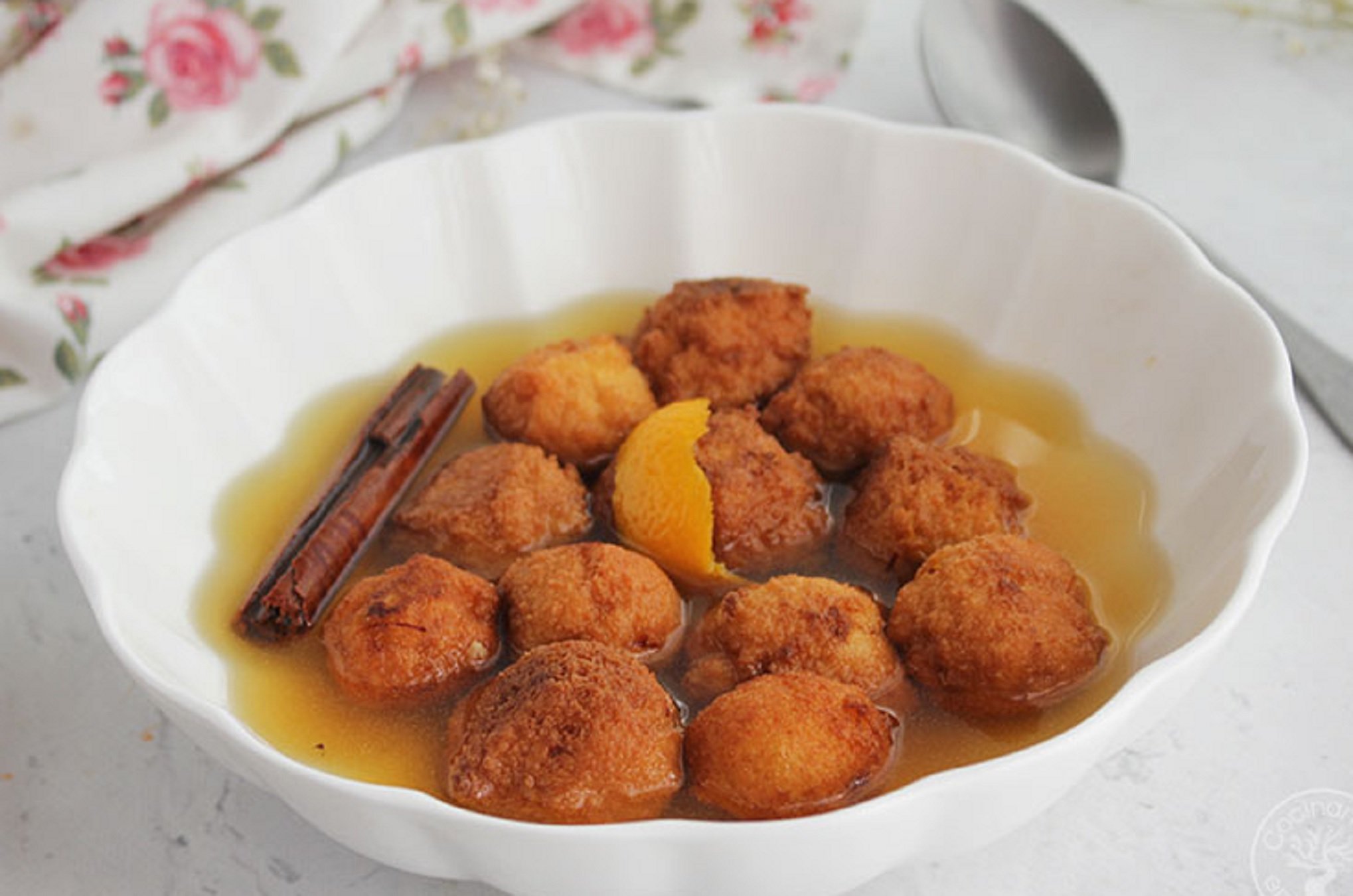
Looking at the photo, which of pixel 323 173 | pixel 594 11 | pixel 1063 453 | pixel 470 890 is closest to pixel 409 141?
pixel 323 173

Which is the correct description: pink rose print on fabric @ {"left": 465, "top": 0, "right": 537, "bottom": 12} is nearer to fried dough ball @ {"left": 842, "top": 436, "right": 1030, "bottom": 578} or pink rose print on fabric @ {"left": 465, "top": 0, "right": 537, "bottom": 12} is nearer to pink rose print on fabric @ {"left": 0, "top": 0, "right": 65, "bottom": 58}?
pink rose print on fabric @ {"left": 0, "top": 0, "right": 65, "bottom": 58}

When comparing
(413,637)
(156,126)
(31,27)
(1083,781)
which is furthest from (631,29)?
(1083,781)

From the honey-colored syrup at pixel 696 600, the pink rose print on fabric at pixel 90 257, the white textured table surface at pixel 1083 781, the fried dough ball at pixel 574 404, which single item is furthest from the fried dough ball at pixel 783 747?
the pink rose print on fabric at pixel 90 257

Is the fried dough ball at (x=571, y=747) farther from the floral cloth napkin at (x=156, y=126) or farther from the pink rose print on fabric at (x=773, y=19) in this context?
the pink rose print on fabric at (x=773, y=19)

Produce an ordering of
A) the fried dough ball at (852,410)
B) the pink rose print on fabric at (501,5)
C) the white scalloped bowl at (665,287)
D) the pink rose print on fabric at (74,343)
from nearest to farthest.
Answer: the white scalloped bowl at (665,287)
the fried dough ball at (852,410)
the pink rose print on fabric at (74,343)
the pink rose print on fabric at (501,5)

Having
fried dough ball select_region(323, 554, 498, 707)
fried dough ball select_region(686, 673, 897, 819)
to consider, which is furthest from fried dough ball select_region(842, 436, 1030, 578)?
fried dough ball select_region(323, 554, 498, 707)

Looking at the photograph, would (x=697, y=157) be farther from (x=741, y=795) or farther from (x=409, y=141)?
(x=741, y=795)
